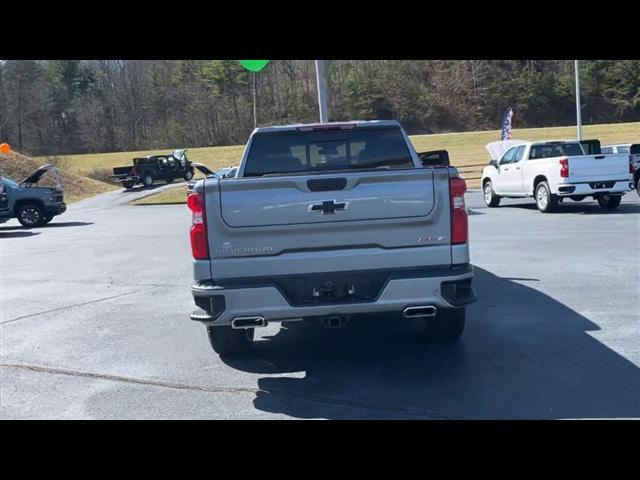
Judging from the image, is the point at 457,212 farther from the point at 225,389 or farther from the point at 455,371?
the point at 225,389

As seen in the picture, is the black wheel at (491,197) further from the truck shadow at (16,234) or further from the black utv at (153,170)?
the black utv at (153,170)

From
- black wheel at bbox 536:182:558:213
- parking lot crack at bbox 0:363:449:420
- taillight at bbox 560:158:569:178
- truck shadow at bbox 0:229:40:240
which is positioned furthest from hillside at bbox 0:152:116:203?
parking lot crack at bbox 0:363:449:420

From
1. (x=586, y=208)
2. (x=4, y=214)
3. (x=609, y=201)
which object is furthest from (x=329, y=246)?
(x=4, y=214)

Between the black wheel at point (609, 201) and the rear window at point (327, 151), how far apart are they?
1148cm

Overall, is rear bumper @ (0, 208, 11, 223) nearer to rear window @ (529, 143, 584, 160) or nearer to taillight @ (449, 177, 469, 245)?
rear window @ (529, 143, 584, 160)

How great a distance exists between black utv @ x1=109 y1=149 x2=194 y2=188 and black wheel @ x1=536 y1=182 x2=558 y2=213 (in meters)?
28.1

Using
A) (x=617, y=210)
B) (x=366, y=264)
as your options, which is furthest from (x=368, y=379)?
(x=617, y=210)

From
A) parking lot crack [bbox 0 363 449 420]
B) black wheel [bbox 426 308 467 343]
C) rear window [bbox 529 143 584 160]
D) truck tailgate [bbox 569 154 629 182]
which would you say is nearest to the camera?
parking lot crack [bbox 0 363 449 420]

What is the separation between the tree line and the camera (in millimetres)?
71500

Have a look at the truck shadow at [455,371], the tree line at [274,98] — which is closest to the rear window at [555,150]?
the truck shadow at [455,371]

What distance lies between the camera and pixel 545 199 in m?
16.5

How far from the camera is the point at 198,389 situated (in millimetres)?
5172
